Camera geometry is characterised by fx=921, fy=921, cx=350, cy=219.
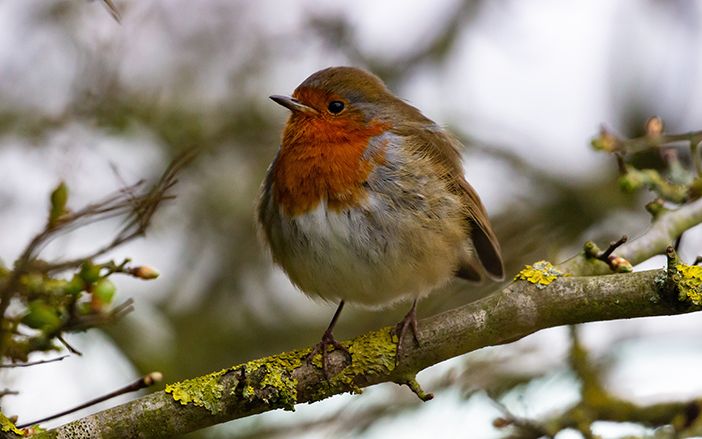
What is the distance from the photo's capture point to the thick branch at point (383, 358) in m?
3.06

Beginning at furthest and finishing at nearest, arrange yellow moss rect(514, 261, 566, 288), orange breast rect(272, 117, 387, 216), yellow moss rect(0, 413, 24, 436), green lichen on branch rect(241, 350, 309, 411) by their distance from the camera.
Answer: orange breast rect(272, 117, 387, 216) → yellow moss rect(514, 261, 566, 288) → green lichen on branch rect(241, 350, 309, 411) → yellow moss rect(0, 413, 24, 436)

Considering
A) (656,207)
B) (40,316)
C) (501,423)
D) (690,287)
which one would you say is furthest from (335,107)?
(40,316)

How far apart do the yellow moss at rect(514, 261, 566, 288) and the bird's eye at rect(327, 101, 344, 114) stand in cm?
152

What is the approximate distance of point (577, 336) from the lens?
14.7 ft

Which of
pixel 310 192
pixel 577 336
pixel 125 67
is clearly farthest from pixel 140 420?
pixel 125 67

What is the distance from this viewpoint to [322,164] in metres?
4.21

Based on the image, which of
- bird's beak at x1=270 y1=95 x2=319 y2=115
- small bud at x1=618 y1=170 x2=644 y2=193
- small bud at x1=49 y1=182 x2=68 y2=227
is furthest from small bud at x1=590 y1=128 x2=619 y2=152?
small bud at x1=49 y1=182 x2=68 y2=227

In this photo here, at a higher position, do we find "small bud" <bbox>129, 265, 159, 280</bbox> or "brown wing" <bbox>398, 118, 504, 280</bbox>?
"brown wing" <bbox>398, 118, 504, 280</bbox>

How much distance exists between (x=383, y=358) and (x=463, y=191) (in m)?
Result: 1.31

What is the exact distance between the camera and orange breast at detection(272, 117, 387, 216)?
412 centimetres

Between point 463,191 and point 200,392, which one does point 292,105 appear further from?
point 200,392

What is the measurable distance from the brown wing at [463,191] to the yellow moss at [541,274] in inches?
41.0

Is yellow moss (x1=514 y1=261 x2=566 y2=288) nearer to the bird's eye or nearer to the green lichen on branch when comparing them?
the green lichen on branch

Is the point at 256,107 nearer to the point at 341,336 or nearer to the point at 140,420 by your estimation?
the point at 341,336
